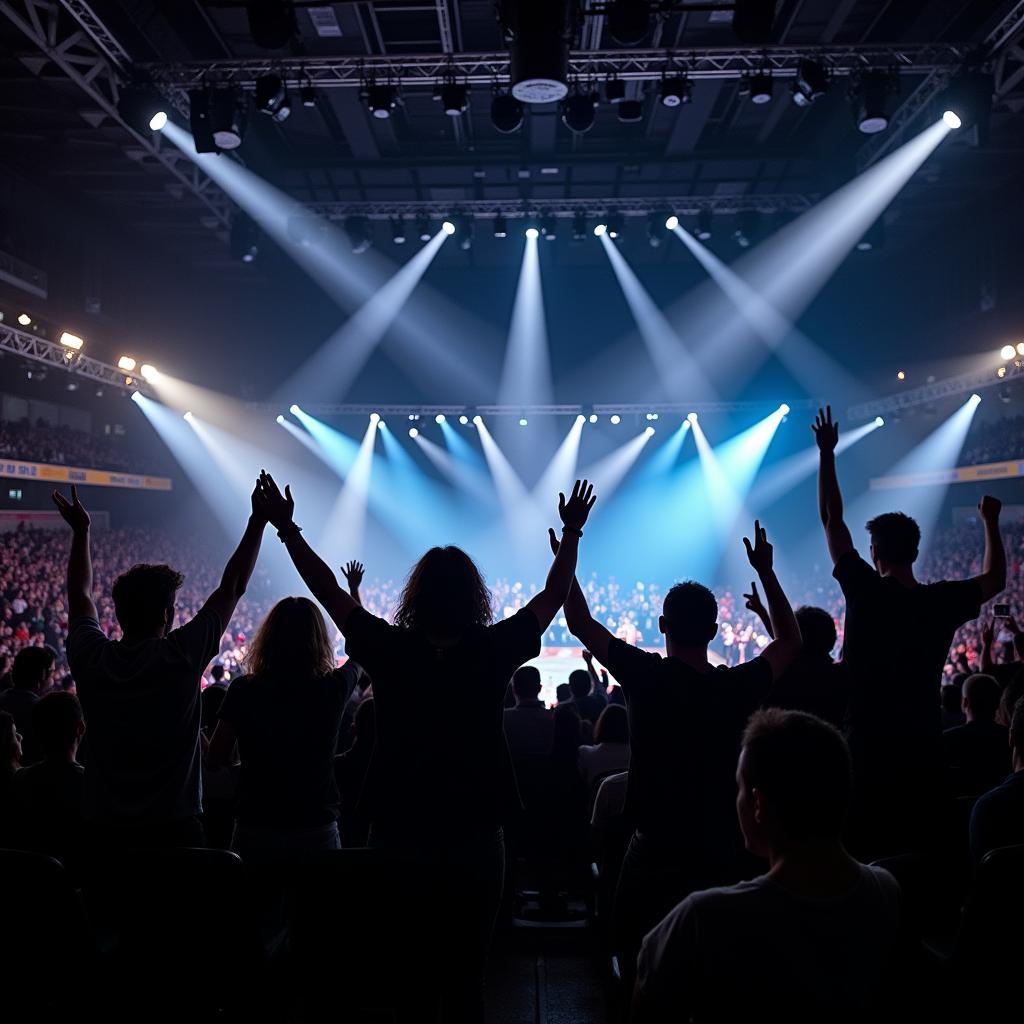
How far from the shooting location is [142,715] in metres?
2.44

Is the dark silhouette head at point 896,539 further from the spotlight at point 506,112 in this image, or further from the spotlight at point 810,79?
the spotlight at point 810,79

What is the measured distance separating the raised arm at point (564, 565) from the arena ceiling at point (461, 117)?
21.2 feet

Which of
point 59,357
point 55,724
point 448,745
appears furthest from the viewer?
point 59,357

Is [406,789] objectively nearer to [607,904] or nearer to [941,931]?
[607,904]

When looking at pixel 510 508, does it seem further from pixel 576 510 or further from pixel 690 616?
pixel 690 616

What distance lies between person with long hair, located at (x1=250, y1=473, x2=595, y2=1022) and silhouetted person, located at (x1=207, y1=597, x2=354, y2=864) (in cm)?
52

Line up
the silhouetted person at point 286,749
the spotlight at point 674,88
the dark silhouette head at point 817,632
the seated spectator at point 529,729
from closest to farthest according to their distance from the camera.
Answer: the silhouetted person at point 286,749 → the dark silhouette head at point 817,632 → the seated spectator at point 529,729 → the spotlight at point 674,88

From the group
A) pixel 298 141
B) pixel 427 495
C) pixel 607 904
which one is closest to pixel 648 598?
pixel 427 495

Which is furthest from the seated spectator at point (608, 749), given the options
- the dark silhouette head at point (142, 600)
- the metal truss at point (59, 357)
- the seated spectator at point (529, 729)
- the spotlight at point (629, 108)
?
the metal truss at point (59, 357)

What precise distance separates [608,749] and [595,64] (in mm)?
8422

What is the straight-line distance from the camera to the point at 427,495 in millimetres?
25703

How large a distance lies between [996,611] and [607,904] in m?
3.37

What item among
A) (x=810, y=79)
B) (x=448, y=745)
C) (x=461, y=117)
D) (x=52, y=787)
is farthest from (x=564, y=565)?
(x=461, y=117)

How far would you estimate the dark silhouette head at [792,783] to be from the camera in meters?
1.43
